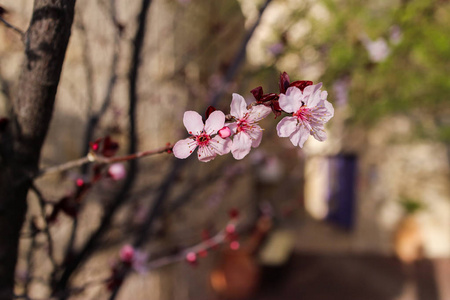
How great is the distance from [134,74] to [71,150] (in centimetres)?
139

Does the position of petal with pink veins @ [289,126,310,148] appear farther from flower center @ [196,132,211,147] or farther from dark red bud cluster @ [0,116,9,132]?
dark red bud cluster @ [0,116,9,132]

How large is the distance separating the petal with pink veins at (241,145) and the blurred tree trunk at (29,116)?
397mm

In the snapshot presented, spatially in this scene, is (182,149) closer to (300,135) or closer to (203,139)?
(203,139)

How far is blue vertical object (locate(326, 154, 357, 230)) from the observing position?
6.62 m

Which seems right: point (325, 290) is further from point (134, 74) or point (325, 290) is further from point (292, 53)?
point (134, 74)

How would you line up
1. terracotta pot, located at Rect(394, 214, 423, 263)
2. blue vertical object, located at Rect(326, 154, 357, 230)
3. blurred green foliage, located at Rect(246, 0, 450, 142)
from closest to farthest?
blurred green foliage, located at Rect(246, 0, 450, 142)
terracotta pot, located at Rect(394, 214, 423, 263)
blue vertical object, located at Rect(326, 154, 357, 230)

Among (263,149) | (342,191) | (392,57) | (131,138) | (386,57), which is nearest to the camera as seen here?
(131,138)

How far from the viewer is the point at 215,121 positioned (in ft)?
2.17

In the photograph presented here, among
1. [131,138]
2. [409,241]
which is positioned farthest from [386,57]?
[409,241]

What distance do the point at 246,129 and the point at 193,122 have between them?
10cm

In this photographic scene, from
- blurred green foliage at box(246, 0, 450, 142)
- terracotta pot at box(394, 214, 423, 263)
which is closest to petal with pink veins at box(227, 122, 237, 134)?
blurred green foliage at box(246, 0, 450, 142)

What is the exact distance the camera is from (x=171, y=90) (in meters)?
3.53

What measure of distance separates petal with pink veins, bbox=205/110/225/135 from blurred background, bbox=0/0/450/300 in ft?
2.67

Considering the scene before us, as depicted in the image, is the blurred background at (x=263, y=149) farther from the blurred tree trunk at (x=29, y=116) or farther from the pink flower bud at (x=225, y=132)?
the pink flower bud at (x=225, y=132)
